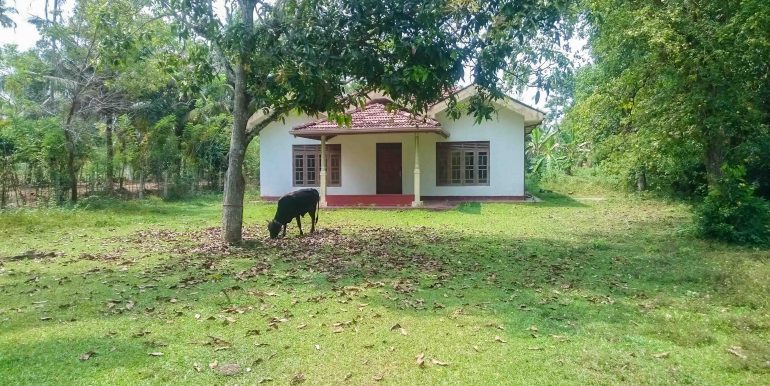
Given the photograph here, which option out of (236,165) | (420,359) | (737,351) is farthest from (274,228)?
(737,351)

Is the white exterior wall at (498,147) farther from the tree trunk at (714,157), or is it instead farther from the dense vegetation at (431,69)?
the tree trunk at (714,157)

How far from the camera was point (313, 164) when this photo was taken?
21.8 m

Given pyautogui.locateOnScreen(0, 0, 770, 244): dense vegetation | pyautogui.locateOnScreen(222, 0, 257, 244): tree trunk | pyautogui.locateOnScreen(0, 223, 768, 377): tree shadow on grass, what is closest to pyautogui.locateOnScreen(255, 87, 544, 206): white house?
pyautogui.locateOnScreen(0, 0, 770, 244): dense vegetation

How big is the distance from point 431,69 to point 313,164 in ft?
47.8

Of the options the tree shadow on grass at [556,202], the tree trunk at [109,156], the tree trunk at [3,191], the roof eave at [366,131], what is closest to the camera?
the tree trunk at [3,191]

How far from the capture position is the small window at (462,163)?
20.3 m

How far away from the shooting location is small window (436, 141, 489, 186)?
2034 centimetres

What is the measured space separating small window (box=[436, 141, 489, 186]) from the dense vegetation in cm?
522

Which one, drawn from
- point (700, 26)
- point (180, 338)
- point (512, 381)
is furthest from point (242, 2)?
point (700, 26)

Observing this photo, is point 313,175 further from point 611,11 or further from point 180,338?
point 180,338

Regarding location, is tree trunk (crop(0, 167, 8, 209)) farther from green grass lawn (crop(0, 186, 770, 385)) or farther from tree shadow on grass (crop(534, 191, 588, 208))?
tree shadow on grass (crop(534, 191, 588, 208))

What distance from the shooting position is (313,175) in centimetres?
2188

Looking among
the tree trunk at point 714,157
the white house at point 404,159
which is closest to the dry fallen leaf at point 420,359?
the tree trunk at point 714,157

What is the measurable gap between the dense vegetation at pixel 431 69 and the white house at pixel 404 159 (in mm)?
4513
